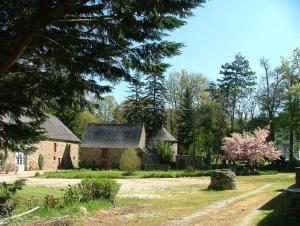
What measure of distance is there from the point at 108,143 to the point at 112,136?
1.20 meters

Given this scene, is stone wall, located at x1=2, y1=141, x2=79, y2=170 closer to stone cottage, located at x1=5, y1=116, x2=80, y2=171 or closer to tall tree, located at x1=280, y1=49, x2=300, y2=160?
stone cottage, located at x1=5, y1=116, x2=80, y2=171

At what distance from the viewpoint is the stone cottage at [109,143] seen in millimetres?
56219

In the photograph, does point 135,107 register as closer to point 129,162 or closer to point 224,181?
point 129,162

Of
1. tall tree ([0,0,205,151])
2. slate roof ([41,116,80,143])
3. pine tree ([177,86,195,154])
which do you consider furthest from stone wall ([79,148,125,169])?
tall tree ([0,0,205,151])

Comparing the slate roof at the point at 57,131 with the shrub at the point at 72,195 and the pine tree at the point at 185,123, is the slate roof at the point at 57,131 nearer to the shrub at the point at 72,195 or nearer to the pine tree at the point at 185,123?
the pine tree at the point at 185,123

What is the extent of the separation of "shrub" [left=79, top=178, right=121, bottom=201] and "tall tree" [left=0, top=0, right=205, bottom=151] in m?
5.54

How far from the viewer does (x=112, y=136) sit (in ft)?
189

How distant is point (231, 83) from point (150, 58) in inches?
2332

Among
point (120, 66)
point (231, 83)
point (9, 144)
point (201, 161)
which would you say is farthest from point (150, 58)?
point (231, 83)

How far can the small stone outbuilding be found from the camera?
2216 inches

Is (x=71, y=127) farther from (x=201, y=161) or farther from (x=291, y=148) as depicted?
(x=291, y=148)

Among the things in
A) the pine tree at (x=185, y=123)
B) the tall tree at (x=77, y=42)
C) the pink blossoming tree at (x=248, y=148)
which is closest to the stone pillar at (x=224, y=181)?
the tall tree at (x=77, y=42)

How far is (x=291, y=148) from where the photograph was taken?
5372cm

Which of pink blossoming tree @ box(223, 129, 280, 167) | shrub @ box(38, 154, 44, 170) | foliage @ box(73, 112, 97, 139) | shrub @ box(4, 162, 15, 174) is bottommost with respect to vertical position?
shrub @ box(4, 162, 15, 174)
